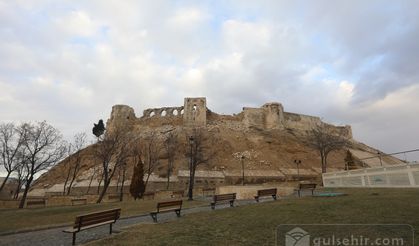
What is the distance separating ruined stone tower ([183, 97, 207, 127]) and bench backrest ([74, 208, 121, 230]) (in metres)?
72.0

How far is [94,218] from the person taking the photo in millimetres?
8945

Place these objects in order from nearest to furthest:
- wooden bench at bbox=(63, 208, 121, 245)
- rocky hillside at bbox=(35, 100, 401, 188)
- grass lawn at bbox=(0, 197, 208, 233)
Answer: wooden bench at bbox=(63, 208, 121, 245) → grass lawn at bbox=(0, 197, 208, 233) → rocky hillside at bbox=(35, 100, 401, 188)

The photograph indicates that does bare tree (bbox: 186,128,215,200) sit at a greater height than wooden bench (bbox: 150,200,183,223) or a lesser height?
greater

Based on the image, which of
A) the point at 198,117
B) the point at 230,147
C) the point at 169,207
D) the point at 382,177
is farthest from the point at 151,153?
the point at 169,207

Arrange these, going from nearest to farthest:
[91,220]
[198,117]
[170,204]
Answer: [91,220] → [170,204] → [198,117]

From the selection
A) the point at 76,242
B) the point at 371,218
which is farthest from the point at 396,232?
the point at 76,242

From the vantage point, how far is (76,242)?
8555mm

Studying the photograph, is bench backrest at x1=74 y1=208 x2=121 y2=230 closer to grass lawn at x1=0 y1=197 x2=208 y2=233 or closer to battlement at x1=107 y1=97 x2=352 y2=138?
grass lawn at x1=0 y1=197 x2=208 y2=233

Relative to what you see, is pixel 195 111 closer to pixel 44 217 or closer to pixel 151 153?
pixel 151 153

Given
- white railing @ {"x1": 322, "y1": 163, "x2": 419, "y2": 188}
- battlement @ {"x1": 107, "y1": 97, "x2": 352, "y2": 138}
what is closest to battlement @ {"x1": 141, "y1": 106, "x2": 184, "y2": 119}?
battlement @ {"x1": 107, "y1": 97, "x2": 352, "y2": 138}

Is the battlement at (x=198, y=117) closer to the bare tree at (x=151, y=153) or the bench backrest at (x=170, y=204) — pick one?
the bare tree at (x=151, y=153)

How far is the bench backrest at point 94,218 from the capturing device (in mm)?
8366

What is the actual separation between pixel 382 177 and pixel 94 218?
17.5 m

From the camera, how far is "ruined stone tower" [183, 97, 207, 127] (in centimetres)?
8200
